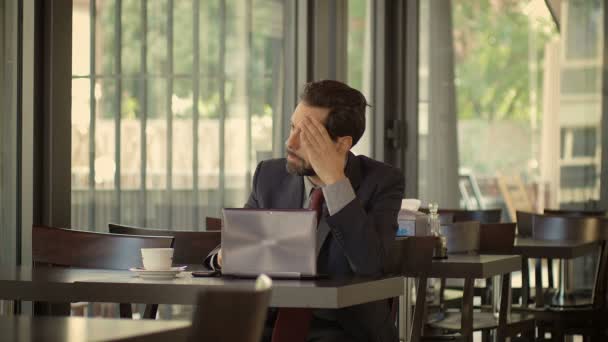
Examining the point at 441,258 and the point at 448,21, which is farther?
the point at 448,21

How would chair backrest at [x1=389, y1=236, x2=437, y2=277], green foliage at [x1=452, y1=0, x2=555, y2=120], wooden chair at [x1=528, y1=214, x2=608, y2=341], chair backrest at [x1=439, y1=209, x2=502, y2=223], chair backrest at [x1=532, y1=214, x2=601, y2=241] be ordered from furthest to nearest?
green foliage at [x1=452, y1=0, x2=555, y2=120] < chair backrest at [x1=439, y1=209, x2=502, y2=223] < chair backrest at [x1=532, y1=214, x2=601, y2=241] < wooden chair at [x1=528, y1=214, x2=608, y2=341] < chair backrest at [x1=389, y1=236, x2=437, y2=277]

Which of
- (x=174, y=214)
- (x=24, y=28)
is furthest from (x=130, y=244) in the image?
(x=174, y=214)

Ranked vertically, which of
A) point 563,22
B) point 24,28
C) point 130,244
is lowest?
point 130,244

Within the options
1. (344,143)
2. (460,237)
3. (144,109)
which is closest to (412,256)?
(344,143)

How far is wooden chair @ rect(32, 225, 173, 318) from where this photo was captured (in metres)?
3.10

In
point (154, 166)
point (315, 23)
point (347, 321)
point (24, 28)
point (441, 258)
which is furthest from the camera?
point (315, 23)

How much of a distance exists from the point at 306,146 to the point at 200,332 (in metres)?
1.61

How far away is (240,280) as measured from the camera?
2.56 meters

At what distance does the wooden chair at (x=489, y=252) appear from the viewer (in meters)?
4.32

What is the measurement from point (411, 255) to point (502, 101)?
452cm

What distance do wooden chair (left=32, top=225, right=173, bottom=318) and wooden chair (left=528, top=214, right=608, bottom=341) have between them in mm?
2901

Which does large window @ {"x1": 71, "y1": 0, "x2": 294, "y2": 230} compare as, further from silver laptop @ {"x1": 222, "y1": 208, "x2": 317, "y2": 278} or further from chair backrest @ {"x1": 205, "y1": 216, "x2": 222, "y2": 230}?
silver laptop @ {"x1": 222, "y1": 208, "x2": 317, "y2": 278}

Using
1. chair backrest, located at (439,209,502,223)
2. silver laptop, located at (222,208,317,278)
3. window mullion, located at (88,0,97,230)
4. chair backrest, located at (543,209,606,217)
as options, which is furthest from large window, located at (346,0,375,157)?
silver laptop, located at (222,208,317,278)

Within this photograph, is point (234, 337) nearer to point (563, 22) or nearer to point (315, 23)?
point (315, 23)
